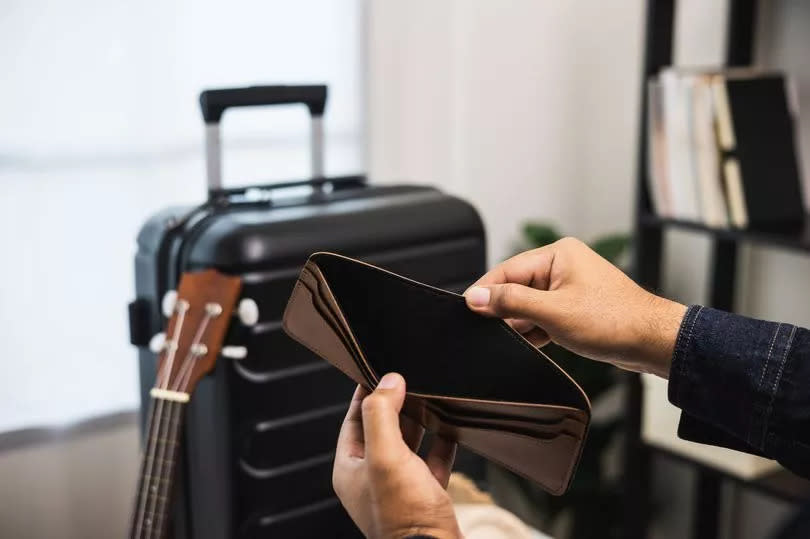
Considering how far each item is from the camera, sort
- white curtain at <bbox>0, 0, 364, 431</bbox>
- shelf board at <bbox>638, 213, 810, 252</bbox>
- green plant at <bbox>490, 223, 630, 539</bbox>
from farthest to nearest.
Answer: green plant at <bbox>490, 223, 630, 539</bbox>, shelf board at <bbox>638, 213, 810, 252</bbox>, white curtain at <bbox>0, 0, 364, 431</bbox>

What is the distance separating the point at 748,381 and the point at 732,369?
0.02 metres

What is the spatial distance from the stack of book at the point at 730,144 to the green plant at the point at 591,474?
1.16ft

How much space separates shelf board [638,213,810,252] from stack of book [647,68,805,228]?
0.05ft

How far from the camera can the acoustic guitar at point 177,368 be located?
1.25m

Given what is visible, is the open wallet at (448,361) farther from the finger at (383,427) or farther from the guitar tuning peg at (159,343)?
the guitar tuning peg at (159,343)

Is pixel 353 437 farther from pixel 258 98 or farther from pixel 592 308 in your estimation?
pixel 258 98

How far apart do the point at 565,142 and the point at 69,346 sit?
124cm

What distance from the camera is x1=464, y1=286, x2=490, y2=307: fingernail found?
3.01 ft

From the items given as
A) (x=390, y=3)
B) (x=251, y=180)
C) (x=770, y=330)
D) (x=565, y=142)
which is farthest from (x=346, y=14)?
(x=770, y=330)

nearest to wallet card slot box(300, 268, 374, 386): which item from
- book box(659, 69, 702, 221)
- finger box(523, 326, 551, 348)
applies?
finger box(523, 326, 551, 348)

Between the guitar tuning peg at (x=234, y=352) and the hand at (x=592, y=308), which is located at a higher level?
the hand at (x=592, y=308)

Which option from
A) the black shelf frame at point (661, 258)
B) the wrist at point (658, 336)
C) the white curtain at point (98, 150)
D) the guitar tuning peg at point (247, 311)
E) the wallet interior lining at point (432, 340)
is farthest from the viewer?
the black shelf frame at point (661, 258)

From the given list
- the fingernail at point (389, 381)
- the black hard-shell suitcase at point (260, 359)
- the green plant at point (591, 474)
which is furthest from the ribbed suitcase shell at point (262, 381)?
the green plant at point (591, 474)

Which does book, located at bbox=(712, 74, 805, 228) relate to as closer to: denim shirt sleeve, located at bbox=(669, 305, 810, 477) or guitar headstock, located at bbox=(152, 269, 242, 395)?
denim shirt sleeve, located at bbox=(669, 305, 810, 477)
